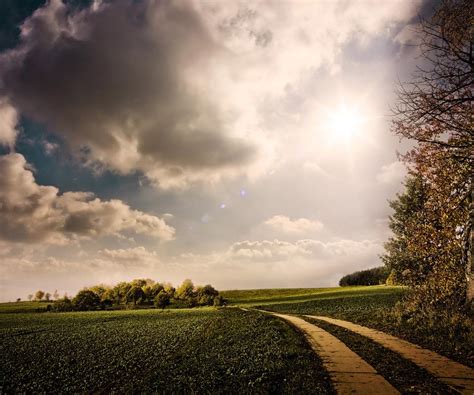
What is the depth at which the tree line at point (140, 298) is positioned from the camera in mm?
83250

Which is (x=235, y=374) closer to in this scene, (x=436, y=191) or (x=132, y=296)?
(x=436, y=191)

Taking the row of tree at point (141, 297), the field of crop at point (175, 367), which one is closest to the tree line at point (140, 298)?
the row of tree at point (141, 297)

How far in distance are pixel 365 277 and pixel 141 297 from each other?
83999mm

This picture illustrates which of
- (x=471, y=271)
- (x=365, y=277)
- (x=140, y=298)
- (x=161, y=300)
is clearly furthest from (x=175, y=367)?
(x=365, y=277)

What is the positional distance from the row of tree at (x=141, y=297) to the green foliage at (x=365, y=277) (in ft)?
202

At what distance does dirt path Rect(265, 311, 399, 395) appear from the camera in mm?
7209

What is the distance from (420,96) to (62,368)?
19.6 metres

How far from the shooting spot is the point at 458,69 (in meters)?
8.81

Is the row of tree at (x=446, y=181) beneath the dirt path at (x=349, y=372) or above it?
above

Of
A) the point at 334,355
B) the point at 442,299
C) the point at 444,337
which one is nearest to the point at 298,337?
the point at 334,355

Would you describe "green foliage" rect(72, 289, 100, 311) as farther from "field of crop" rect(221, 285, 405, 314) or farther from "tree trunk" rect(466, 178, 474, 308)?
"tree trunk" rect(466, 178, 474, 308)

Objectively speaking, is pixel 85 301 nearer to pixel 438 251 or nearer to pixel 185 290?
pixel 185 290

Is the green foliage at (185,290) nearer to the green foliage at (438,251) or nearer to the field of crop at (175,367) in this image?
the field of crop at (175,367)

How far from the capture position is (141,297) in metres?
96.9
